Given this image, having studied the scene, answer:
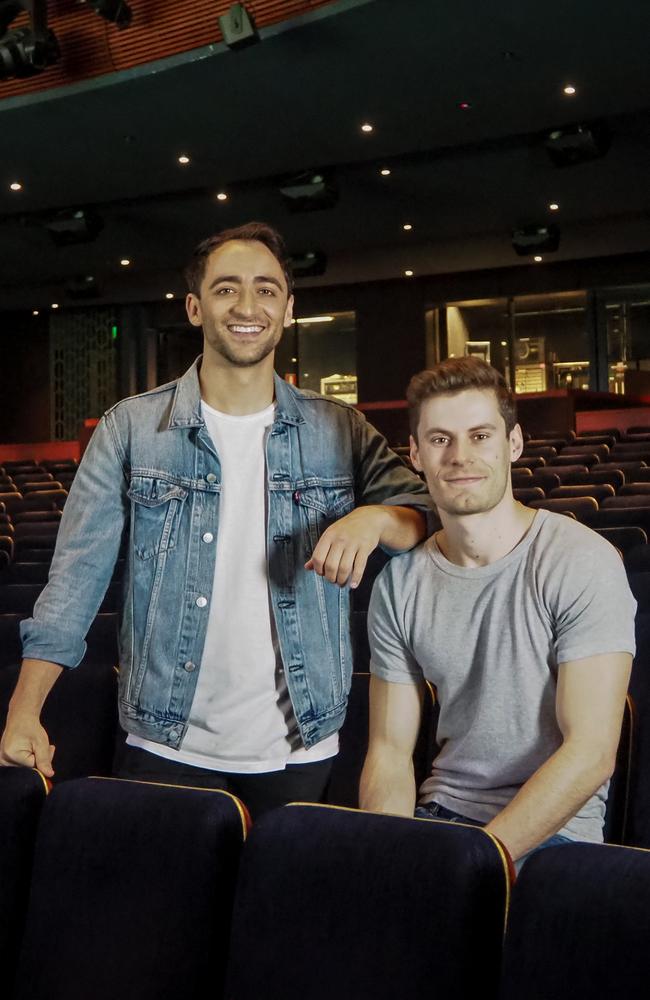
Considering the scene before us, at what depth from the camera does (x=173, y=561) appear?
5.48ft

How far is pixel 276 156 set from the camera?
9.87 metres

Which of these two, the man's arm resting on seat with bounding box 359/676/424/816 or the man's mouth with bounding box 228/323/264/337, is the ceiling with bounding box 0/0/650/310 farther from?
the man's arm resting on seat with bounding box 359/676/424/816

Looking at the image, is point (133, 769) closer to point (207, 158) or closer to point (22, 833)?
point (22, 833)

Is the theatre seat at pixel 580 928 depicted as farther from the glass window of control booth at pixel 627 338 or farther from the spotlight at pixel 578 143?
the glass window of control booth at pixel 627 338

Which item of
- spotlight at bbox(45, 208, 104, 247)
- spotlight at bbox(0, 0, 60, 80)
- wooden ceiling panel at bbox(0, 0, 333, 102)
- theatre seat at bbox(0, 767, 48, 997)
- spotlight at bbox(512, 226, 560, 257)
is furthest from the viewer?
spotlight at bbox(512, 226, 560, 257)

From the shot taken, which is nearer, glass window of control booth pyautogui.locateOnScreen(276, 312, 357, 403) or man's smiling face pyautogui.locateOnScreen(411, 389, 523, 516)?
man's smiling face pyautogui.locateOnScreen(411, 389, 523, 516)

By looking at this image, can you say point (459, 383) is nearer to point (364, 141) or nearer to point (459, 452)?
point (459, 452)

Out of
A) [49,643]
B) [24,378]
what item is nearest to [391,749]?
[49,643]

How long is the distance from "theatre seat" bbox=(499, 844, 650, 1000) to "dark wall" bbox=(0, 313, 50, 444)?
1493 cm

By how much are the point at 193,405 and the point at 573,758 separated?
30.7 inches

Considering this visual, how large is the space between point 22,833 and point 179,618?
38cm

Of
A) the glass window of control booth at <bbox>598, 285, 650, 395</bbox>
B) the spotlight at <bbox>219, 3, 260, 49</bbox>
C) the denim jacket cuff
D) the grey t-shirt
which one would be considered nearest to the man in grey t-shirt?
the grey t-shirt

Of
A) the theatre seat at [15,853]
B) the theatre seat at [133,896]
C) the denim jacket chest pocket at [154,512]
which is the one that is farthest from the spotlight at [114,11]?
the theatre seat at [133,896]

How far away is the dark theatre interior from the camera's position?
114cm
